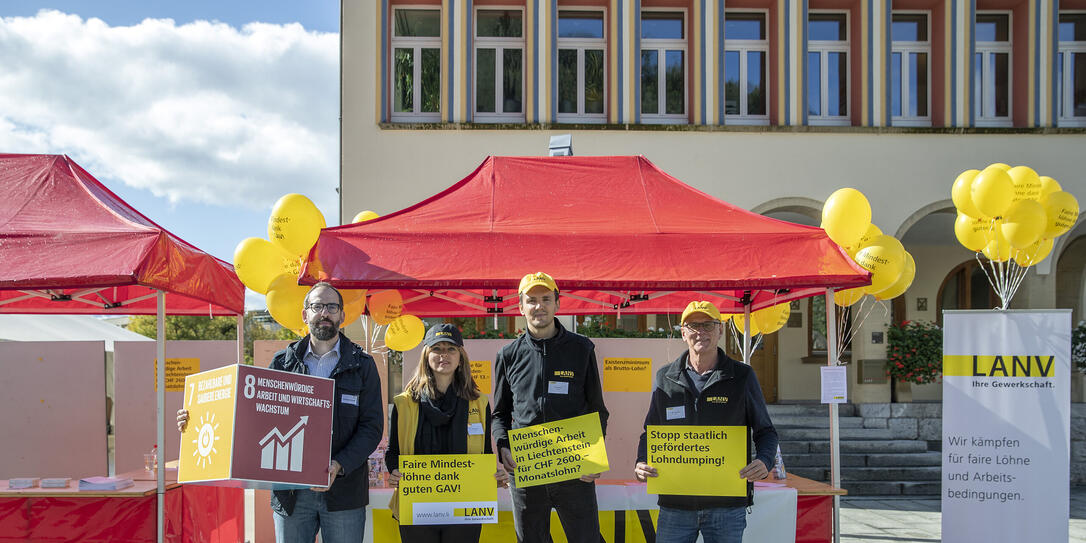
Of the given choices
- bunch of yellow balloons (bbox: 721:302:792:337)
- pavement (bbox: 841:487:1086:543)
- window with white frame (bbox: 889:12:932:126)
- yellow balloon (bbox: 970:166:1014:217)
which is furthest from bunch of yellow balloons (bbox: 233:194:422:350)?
window with white frame (bbox: 889:12:932:126)

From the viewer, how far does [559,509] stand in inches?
154

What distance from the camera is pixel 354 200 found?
1177cm

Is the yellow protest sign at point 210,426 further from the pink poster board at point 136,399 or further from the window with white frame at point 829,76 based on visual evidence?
the window with white frame at point 829,76

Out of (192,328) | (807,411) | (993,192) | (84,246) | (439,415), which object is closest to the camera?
(439,415)

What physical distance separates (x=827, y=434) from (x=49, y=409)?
9134 millimetres

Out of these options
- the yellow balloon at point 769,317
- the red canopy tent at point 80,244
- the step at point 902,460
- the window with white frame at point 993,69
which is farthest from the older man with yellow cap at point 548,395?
the window with white frame at point 993,69

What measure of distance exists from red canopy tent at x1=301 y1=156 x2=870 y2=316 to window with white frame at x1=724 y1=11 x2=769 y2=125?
23.3 ft

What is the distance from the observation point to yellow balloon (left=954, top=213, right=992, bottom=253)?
697 centimetres

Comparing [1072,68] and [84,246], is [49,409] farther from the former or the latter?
[1072,68]

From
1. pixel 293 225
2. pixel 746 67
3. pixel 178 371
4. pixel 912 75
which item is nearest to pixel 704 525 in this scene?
pixel 293 225

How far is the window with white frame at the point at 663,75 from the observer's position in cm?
1238

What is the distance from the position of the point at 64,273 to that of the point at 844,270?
4513 mm

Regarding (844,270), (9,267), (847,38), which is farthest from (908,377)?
(9,267)

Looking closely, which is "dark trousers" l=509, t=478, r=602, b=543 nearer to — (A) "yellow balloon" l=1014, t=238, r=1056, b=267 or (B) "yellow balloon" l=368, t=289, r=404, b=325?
(B) "yellow balloon" l=368, t=289, r=404, b=325
